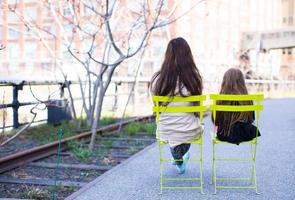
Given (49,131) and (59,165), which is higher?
(49,131)

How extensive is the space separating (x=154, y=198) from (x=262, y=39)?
55278 millimetres

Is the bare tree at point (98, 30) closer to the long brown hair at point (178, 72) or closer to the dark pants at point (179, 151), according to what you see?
the dark pants at point (179, 151)

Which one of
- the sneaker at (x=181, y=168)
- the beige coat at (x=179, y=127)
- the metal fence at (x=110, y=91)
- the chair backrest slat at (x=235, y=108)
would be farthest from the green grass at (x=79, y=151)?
the chair backrest slat at (x=235, y=108)

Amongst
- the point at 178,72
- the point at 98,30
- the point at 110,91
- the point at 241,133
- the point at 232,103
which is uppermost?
the point at 98,30

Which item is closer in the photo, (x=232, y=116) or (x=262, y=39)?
(x=232, y=116)

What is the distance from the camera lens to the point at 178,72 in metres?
5.22

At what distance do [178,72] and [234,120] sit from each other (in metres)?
0.89

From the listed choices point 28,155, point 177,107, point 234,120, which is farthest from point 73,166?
point 234,120

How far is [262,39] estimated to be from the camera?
57156 millimetres

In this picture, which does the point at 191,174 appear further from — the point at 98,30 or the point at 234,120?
the point at 98,30

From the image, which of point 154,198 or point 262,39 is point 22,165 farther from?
point 262,39

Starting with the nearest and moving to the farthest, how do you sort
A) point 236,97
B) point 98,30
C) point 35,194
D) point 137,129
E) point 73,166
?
point 236,97, point 35,194, point 73,166, point 98,30, point 137,129

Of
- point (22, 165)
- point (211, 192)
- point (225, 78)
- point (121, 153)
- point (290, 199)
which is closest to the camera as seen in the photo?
point (290, 199)

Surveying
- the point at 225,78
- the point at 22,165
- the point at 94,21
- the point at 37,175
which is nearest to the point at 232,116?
the point at 225,78
